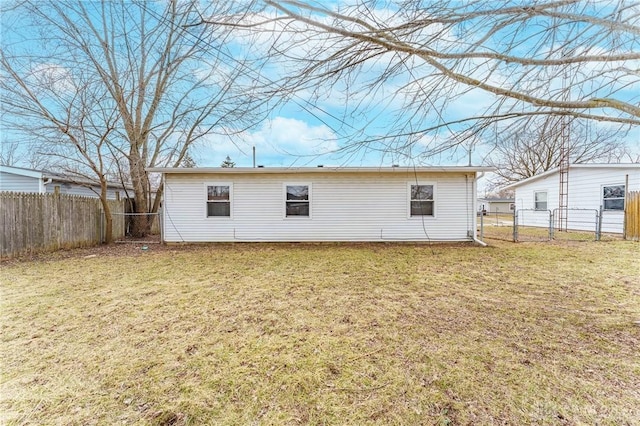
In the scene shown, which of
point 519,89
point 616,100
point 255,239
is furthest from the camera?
point 255,239

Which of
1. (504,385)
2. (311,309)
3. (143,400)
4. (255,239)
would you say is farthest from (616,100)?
(255,239)

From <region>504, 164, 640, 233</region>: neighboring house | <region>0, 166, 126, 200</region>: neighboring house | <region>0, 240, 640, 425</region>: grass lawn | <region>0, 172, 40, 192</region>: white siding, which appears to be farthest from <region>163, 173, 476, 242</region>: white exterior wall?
<region>0, 172, 40, 192</region>: white siding

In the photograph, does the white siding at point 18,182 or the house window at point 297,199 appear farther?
the white siding at point 18,182

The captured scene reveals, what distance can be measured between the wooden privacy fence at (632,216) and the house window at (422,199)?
671cm

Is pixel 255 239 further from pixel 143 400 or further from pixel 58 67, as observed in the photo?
pixel 143 400

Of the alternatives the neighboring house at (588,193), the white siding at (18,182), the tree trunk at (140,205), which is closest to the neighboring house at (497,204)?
the neighboring house at (588,193)

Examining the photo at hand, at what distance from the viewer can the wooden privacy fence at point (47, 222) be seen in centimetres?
666

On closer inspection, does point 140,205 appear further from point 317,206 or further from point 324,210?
point 324,210

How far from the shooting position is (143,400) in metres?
1.92

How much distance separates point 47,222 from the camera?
7.49 m

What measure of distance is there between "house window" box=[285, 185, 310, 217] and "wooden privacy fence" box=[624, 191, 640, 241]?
10.6m

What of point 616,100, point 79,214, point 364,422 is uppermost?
point 616,100

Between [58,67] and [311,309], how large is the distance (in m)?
9.05

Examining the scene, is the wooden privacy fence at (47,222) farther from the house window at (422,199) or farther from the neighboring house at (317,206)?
the house window at (422,199)
